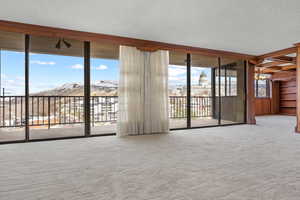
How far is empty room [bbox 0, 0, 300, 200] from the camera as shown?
1.80m

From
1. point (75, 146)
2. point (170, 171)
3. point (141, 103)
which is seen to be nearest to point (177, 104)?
point (141, 103)

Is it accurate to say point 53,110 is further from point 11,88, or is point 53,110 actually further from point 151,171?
point 151,171

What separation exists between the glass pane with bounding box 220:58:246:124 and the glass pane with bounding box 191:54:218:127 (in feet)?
1.63

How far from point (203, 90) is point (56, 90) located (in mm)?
5460

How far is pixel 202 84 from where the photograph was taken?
6.96 metres

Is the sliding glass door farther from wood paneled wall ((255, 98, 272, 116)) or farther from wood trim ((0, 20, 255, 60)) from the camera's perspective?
wood paneled wall ((255, 98, 272, 116))

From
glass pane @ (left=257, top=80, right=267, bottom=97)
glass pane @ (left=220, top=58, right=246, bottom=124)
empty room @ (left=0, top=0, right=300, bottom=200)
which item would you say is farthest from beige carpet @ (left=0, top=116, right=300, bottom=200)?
glass pane @ (left=257, top=80, right=267, bottom=97)

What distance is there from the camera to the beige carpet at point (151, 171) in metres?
1.59

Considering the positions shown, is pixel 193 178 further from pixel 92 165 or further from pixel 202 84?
pixel 202 84

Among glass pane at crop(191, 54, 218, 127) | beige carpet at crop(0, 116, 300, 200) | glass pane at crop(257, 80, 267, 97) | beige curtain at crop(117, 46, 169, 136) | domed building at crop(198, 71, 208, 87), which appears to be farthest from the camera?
glass pane at crop(257, 80, 267, 97)

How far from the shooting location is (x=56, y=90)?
541cm

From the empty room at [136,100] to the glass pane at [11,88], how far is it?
0.09 ft

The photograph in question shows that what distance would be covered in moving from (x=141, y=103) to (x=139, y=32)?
164 centimetres

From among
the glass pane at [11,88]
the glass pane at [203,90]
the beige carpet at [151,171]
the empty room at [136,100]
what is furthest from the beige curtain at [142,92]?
the glass pane at [11,88]
